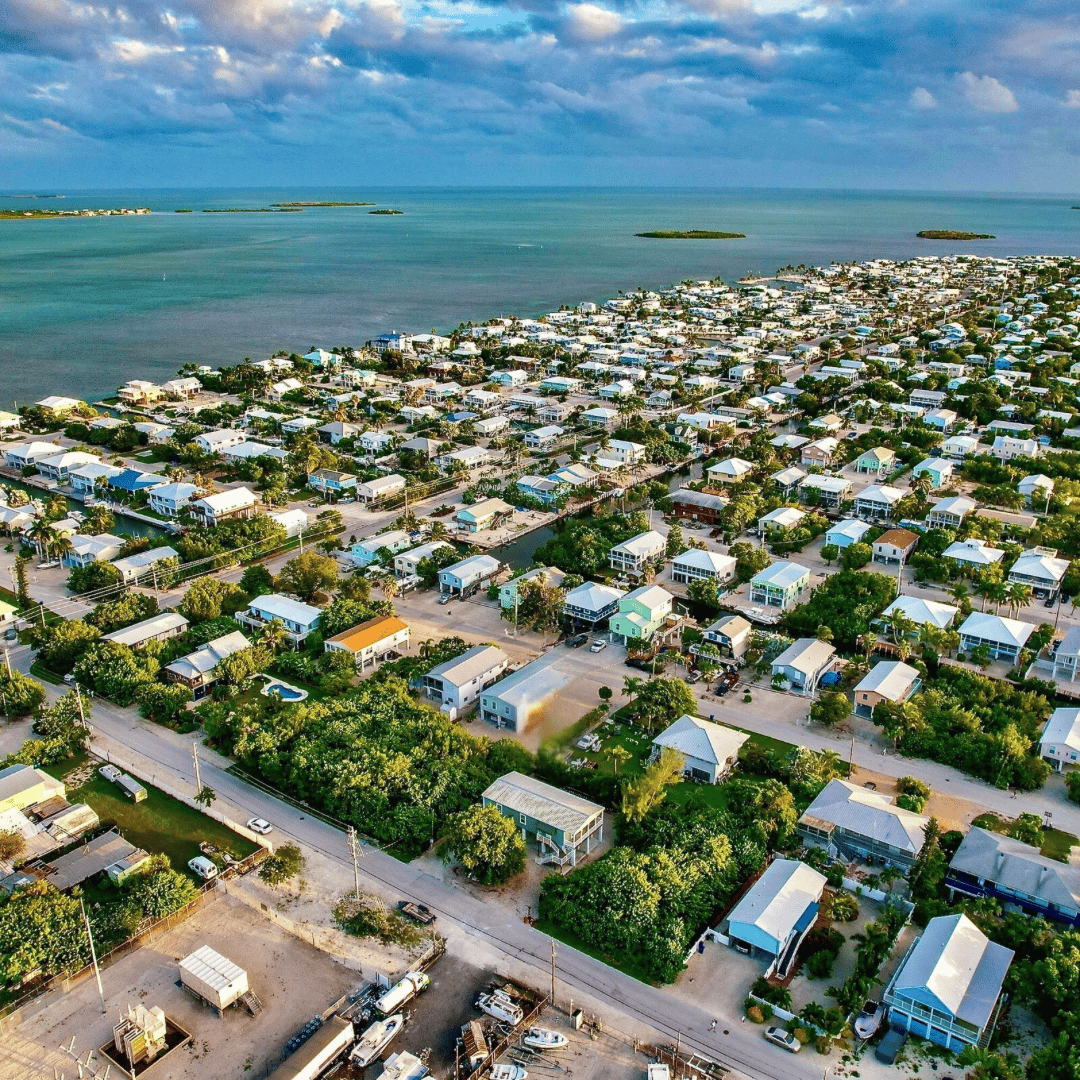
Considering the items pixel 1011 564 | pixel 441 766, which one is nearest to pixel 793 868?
pixel 441 766

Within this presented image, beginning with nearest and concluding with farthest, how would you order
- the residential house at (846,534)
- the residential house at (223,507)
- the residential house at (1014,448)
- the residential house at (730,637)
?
the residential house at (730,637) < the residential house at (846,534) < the residential house at (223,507) < the residential house at (1014,448)

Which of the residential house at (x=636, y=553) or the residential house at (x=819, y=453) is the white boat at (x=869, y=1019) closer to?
the residential house at (x=636, y=553)

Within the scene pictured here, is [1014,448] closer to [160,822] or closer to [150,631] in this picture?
[150,631]

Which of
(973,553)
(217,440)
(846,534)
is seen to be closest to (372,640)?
(846,534)

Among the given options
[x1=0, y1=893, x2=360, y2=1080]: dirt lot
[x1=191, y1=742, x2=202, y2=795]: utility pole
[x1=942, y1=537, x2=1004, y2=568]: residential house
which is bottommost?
[x1=0, y1=893, x2=360, y2=1080]: dirt lot

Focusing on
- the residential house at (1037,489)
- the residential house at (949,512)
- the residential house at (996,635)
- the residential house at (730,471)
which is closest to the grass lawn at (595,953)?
the residential house at (996,635)

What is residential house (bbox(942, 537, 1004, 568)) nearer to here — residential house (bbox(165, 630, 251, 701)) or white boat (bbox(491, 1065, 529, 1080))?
white boat (bbox(491, 1065, 529, 1080))

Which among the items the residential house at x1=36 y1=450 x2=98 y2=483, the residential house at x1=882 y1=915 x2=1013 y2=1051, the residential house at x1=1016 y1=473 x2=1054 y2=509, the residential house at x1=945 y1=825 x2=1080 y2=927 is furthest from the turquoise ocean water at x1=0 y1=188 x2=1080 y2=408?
the residential house at x1=882 y1=915 x2=1013 y2=1051
